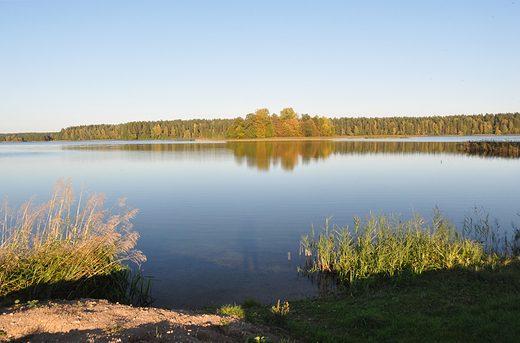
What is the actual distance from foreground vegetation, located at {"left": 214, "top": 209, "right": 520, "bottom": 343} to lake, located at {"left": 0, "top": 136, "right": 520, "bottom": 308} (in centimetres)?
96

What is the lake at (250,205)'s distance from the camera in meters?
7.87

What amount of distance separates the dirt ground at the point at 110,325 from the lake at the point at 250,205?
1.95 meters

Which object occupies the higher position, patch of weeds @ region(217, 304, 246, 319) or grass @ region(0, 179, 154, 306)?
grass @ region(0, 179, 154, 306)

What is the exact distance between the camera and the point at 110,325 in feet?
14.3

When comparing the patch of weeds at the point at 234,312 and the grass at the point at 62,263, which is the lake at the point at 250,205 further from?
the patch of weeds at the point at 234,312

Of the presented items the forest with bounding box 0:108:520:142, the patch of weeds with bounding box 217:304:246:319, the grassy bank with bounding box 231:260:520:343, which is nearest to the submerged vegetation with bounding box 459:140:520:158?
the grassy bank with bounding box 231:260:520:343

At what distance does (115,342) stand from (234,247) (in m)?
6.36

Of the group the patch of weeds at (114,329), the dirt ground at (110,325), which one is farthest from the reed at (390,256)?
→ the patch of weeds at (114,329)

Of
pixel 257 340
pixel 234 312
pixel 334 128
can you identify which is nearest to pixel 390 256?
pixel 234 312

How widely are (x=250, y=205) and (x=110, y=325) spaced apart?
11.7m

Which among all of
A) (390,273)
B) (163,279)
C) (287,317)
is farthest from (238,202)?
(287,317)

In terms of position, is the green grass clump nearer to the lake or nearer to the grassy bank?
the grassy bank

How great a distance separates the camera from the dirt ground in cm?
398

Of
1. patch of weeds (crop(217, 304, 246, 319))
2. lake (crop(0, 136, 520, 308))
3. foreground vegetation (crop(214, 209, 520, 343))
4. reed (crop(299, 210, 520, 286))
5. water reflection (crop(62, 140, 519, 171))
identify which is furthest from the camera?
water reflection (crop(62, 140, 519, 171))
